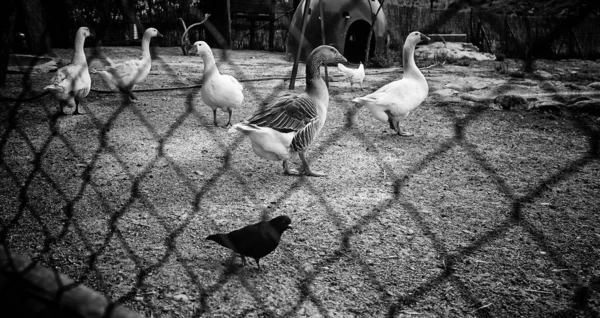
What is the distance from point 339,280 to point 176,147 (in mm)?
2051

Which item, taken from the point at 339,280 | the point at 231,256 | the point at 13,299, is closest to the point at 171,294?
the point at 231,256

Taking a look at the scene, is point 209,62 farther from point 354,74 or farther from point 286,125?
point 354,74

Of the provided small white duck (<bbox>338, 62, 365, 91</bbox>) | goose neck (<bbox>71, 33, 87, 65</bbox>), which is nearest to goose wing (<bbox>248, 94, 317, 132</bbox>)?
goose neck (<bbox>71, 33, 87, 65</bbox>)

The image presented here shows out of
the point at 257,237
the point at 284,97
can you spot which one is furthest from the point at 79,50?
the point at 257,237

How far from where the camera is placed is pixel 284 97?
2.96 metres

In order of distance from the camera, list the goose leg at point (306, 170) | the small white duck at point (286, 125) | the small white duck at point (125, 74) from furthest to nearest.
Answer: the small white duck at point (125, 74) → the goose leg at point (306, 170) → the small white duck at point (286, 125)

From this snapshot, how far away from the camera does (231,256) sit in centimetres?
196

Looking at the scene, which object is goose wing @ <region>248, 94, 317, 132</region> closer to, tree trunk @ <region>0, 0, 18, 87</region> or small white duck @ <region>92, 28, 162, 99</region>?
small white duck @ <region>92, 28, 162, 99</region>

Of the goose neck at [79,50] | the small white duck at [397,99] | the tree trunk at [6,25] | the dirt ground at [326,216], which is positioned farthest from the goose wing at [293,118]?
the tree trunk at [6,25]

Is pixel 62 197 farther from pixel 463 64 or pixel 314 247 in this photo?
pixel 463 64

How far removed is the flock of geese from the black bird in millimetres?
1105

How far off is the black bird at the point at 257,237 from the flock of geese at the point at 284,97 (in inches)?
43.5

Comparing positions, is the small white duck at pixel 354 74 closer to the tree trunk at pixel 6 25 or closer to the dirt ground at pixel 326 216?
the dirt ground at pixel 326 216

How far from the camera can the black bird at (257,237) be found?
5.46ft
